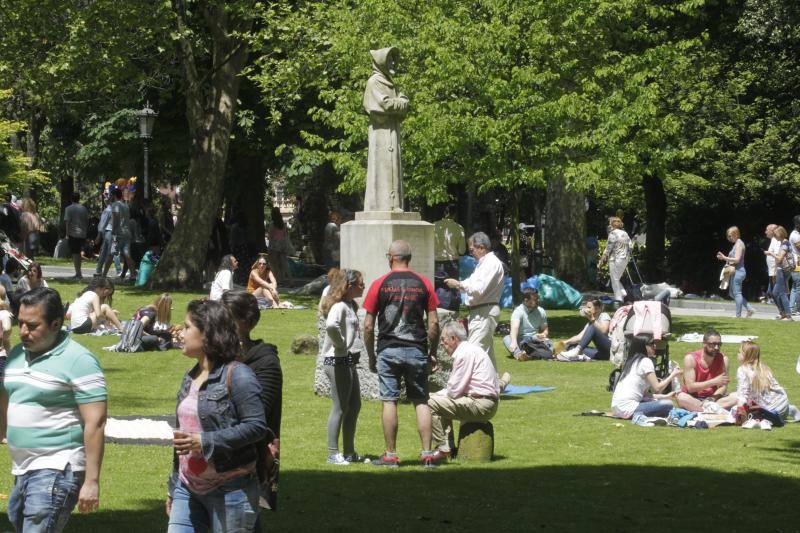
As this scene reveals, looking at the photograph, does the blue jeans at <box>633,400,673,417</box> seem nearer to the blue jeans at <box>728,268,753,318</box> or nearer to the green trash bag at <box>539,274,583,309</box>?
the blue jeans at <box>728,268,753,318</box>

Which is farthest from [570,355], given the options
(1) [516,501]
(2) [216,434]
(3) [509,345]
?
(2) [216,434]

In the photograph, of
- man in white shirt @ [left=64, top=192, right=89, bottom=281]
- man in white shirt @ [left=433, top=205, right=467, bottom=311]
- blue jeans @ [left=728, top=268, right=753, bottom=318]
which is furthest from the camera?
man in white shirt @ [left=64, top=192, right=89, bottom=281]

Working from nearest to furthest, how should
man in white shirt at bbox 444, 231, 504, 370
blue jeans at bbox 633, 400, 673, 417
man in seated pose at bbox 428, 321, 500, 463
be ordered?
1. man in seated pose at bbox 428, 321, 500, 463
2. man in white shirt at bbox 444, 231, 504, 370
3. blue jeans at bbox 633, 400, 673, 417

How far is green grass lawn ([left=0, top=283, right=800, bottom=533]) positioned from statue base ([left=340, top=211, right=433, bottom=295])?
1620mm

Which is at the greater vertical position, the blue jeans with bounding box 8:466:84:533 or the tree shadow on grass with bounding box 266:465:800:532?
the blue jeans with bounding box 8:466:84:533

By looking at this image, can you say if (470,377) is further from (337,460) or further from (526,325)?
(526,325)

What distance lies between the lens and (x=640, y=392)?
15180 millimetres

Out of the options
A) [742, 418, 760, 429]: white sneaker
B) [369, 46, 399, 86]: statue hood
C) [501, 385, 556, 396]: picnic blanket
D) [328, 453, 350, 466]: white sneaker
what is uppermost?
[369, 46, 399, 86]: statue hood

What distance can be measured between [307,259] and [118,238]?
572 inches

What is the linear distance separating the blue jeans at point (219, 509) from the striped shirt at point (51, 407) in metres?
0.65

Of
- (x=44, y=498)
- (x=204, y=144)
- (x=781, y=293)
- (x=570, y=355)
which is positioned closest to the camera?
(x=44, y=498)

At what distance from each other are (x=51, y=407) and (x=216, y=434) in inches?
40.2

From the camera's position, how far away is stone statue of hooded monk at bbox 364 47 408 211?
1683cm

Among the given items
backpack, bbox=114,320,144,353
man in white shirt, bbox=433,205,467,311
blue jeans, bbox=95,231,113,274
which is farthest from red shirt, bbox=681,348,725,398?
blue jeans, bbox=95,231,113,274
